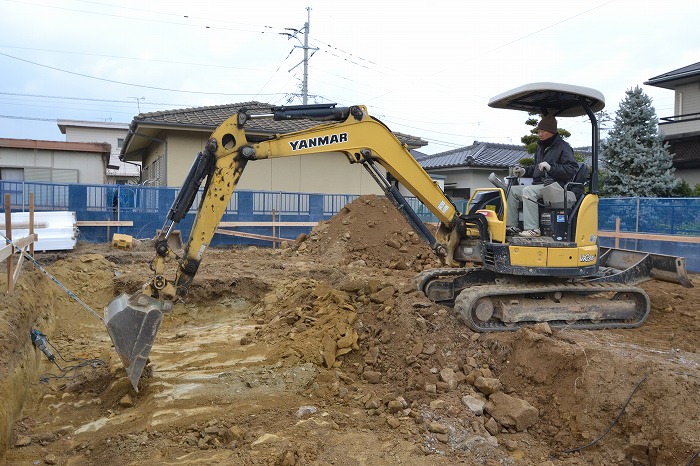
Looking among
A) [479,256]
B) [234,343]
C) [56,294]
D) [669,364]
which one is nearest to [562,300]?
[479,256]

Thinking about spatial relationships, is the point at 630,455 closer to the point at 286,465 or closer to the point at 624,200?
the point at 286,465

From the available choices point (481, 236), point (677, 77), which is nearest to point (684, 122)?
point (677, 77)

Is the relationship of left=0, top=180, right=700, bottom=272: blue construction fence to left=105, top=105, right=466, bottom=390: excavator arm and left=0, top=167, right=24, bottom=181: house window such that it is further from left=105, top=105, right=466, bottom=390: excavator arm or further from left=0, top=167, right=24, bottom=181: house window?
left=0, top=167, right=24, bottom=181: house window

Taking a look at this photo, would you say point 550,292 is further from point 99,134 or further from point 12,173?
point 99,134

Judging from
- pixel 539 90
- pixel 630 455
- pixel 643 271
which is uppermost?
pixel 539 90

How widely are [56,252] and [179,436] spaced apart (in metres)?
9.84

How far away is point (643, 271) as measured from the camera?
6984mm

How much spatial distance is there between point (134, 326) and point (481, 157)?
85.1 feet

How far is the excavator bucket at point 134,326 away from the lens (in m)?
4.64

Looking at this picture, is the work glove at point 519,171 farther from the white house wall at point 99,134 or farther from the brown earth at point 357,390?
the white house wall at point 99,134

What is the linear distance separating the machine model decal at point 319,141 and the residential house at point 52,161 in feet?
73.2

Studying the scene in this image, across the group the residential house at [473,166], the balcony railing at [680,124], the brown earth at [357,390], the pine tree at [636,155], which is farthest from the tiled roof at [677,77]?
the brown earth at [357,390]

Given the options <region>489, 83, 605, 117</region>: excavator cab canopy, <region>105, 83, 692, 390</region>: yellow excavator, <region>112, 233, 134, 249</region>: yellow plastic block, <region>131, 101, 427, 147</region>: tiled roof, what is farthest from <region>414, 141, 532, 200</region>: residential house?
<region>105, 83, 692, 390</region>: yellow excavator

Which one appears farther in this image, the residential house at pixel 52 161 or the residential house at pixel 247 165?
the residential house at pixel 52 161
